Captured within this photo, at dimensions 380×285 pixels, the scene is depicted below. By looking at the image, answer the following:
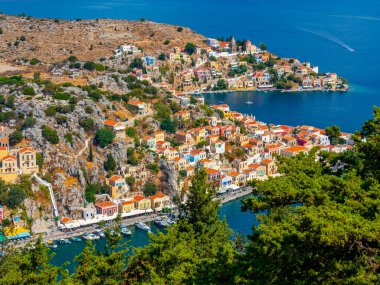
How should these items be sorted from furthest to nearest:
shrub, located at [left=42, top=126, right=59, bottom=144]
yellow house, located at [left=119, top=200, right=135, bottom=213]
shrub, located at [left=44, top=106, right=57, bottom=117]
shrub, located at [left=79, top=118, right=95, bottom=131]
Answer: shrub, located at [left=79, top=118, right=95, bottom=131] < shrub, located at [left=44, top=106, right=57, bottom=117] < shrub, located at [left=42, top=126, right=59, bottom=144] < yellow house, located at [left=119, top=200, right=135, bottom=213]

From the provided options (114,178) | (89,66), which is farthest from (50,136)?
(89,66)

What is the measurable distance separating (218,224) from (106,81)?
2705 centimetres

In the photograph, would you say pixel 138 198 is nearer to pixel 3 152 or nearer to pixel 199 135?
pixel 3 152

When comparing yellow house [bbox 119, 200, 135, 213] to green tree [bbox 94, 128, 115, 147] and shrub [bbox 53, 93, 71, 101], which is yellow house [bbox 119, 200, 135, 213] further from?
shrub [bbox 53, 93, 71, 101]

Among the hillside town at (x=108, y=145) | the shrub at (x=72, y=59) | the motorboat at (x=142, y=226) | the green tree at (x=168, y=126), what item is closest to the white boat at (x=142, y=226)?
the motorboat at (x=142, y=226)

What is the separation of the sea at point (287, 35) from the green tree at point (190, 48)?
6.31 metres

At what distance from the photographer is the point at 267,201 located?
29.6ft

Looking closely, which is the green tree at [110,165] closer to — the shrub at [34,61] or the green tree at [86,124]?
the green tree at [86,124]

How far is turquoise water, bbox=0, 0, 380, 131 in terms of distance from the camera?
52.7m

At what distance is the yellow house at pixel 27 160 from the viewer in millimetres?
29469

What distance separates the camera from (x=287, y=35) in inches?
3329

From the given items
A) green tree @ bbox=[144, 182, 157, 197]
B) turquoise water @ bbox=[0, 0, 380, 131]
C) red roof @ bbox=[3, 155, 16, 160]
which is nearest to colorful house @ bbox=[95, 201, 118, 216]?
green tree @ bbox=[144, 182, 157, 197]

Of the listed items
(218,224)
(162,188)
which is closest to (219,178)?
(162,188)

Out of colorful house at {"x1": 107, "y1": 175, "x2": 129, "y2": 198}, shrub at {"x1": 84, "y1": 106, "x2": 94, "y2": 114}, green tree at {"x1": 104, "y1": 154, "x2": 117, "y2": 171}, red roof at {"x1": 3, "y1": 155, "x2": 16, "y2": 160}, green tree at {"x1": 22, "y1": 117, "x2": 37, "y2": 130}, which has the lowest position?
colorful house at {"x1": 107, "y1": 175, "x2": 129, "y2": 198}
